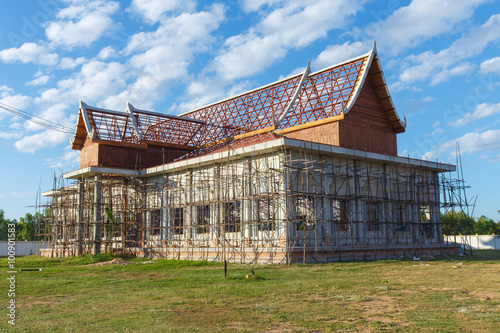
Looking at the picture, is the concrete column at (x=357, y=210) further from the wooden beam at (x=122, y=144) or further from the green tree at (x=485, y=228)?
the green tree at (x=485, y=228)

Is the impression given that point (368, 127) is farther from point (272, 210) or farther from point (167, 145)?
point (167, 145)

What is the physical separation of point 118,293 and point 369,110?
20.2 metres

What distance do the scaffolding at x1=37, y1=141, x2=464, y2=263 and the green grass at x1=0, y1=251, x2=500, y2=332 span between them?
15.2ft

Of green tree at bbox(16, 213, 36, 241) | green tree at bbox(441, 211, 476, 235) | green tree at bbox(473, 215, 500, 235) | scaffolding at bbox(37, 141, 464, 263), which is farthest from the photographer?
green tree at bbox(473, 215, 500, 235)

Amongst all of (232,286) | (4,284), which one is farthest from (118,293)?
(4,284)

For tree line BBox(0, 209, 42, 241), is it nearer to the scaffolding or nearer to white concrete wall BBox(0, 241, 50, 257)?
white concrete wall BBox(0, 241, 50, 257)

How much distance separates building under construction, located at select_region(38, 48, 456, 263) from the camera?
23594 millimetres

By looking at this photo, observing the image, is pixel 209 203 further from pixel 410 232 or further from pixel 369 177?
pixel 410 232

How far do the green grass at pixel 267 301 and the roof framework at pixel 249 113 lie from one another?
10981mm

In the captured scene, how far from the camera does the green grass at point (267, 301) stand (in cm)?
900

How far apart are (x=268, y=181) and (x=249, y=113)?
10.5 m

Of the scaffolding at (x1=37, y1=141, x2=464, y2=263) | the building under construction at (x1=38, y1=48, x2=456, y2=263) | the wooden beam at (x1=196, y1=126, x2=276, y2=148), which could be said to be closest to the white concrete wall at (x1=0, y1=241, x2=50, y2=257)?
A: the building under construction at (x1=38, y1=48, x2=456, y2=263)

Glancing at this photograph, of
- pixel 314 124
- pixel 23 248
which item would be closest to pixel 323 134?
pixel 314 124

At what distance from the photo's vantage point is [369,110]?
2853cm
